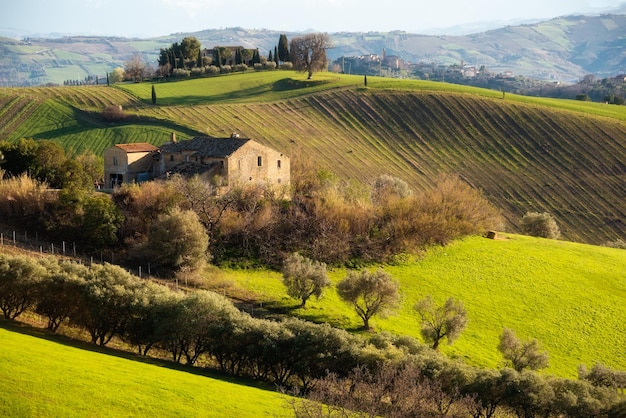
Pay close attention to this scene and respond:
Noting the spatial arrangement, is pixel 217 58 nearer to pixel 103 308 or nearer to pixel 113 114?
pixel 113 114

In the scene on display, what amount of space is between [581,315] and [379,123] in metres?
67.7

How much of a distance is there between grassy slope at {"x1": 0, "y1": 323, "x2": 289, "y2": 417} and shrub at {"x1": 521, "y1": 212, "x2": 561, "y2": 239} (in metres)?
59.0

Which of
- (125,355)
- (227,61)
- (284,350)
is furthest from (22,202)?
(227,61)

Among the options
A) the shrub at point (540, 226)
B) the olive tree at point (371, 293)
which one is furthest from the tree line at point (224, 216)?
the shrub at point (540, 226)

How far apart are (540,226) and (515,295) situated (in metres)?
26.4

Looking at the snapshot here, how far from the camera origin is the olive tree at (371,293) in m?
52.2

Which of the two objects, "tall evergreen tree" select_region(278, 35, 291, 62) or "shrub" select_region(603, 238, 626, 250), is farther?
"tall evergreen tree" select_region(278, 35, 291, 62)

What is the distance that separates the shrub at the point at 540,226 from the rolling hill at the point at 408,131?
5491 millimetres

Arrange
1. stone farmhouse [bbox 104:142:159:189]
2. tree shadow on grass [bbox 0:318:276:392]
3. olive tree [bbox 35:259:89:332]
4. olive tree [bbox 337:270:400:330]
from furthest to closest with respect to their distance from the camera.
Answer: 1. stone farmhouse [bbox 104:142:159:189]
2. olive tree [bbox 337:270:400:330]
3. olive tree [bbox 35:259:89:332]
4. tree shadow on grass [bbox 0:318:276:392]

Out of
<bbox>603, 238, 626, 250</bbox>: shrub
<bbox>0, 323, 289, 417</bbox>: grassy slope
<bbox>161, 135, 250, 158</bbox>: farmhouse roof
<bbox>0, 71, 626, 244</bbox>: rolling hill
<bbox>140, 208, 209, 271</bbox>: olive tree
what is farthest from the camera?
<bbox>0, 71, 626, 244</bbox>: rolling hill

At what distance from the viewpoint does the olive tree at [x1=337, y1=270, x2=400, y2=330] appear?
52188 mm

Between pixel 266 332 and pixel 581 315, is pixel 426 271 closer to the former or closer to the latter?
pixel 581 315

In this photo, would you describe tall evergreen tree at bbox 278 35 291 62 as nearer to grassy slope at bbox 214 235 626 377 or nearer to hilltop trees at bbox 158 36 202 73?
hilltop trees at bbox 158 36 202 73

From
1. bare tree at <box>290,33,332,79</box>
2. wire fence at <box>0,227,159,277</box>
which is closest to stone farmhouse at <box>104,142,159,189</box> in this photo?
wire fence at <box>0,227,159,277</box>
